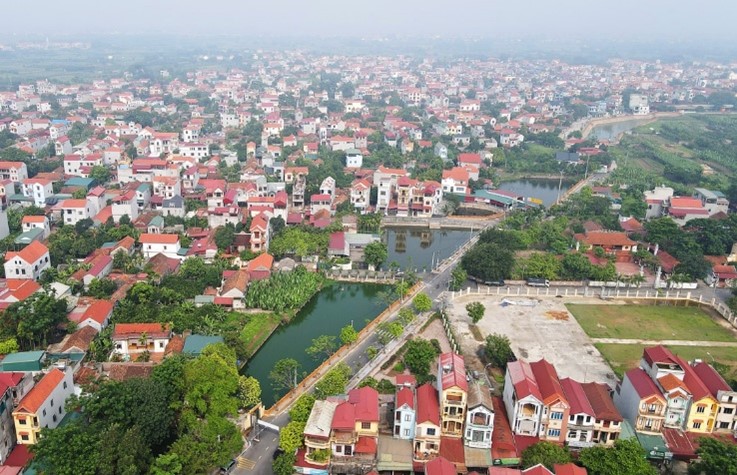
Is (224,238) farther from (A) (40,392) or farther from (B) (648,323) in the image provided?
(B) (648,323)

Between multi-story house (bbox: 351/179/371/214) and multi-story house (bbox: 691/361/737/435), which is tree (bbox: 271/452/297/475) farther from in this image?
multi-story house (bbox: 351/179/371/214)

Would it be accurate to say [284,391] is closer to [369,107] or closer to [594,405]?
[594,405]

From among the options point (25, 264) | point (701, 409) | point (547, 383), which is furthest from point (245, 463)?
point (25, 264)

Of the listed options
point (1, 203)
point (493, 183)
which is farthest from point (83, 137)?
point (493, 183)

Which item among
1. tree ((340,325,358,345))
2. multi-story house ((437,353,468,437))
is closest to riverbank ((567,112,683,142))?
tree ((340,325,358,345))

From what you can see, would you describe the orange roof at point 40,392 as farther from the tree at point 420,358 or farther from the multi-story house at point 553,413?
the multi-story house at point 553,413

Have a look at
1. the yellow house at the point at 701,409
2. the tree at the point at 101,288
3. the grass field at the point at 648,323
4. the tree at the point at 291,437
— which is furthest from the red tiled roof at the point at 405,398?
the tree at the point at 101,288
